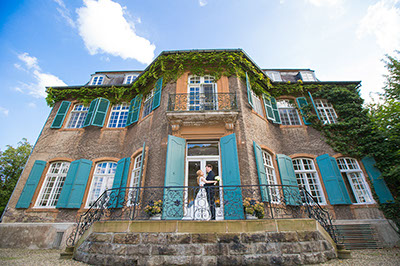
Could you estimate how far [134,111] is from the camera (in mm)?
10531

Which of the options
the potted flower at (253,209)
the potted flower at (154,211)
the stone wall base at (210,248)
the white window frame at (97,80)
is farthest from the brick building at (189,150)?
the stone wall base at (210,248)

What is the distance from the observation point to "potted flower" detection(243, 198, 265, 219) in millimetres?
5812

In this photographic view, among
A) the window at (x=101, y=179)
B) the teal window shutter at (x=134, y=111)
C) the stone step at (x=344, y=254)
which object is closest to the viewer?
the stone step at (x=344, y=254)

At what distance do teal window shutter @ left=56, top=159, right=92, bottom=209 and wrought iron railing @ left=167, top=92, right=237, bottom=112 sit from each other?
202 inches

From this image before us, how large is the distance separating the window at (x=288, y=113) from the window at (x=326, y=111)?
1.33 metres

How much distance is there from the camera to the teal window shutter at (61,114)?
428 inches

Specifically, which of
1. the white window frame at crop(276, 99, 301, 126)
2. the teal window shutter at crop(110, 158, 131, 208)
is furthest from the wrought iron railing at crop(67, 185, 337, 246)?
the white window frame at crop(276, 99, 301, 126)

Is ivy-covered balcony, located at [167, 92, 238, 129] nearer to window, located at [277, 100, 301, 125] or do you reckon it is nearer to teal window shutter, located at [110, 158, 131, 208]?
teal window shutter, located at [110, 158, 131, 208]

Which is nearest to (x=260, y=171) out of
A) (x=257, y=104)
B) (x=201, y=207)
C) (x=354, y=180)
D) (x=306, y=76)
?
(x=201, y=207)

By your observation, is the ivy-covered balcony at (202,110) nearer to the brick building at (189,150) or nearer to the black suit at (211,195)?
the brick building at (189,150)

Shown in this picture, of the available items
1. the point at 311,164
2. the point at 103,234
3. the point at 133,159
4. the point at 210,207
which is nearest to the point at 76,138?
the point at 133,159

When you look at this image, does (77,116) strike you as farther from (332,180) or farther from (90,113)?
(332,180)

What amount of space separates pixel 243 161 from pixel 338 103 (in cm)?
755

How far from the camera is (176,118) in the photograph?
7.75 metres
